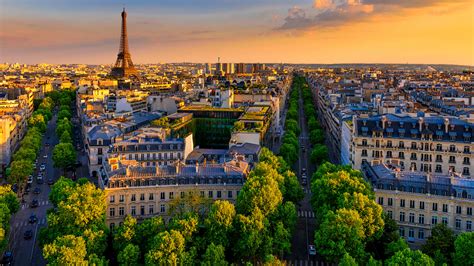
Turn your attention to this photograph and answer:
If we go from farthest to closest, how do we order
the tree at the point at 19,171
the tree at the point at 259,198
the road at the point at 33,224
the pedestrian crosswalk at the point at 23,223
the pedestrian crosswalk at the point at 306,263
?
the tree at the point at 19,171 < the pedestrian crosswalk at the point at 23,223 < the road at the point at 33,224 < the pedestrian crosswalk at the point at 306,263 < the tree at the point at 259,198

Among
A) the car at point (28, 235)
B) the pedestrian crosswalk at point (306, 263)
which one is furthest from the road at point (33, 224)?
the pedestrian crosswalk at point (306, 263)

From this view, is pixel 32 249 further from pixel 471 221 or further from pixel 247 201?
pixel 471 221

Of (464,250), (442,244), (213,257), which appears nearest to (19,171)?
(213,257)

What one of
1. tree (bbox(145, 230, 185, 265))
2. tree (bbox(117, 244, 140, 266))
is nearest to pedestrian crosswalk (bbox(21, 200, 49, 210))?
Result: tree (bbox(117, 244, 140, 266))

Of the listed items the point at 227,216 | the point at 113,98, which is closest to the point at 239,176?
the point at 227,216

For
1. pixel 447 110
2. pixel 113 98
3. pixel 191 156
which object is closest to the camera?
pixel 191 156

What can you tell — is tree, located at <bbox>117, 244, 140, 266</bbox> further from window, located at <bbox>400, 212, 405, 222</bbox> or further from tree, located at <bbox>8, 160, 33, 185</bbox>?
tree, located at <bbox>8, 160, 33, 185</bbox>

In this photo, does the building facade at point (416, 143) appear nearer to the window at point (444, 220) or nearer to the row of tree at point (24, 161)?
the window at point (444, 220)

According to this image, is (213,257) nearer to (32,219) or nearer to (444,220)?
(444,220)
